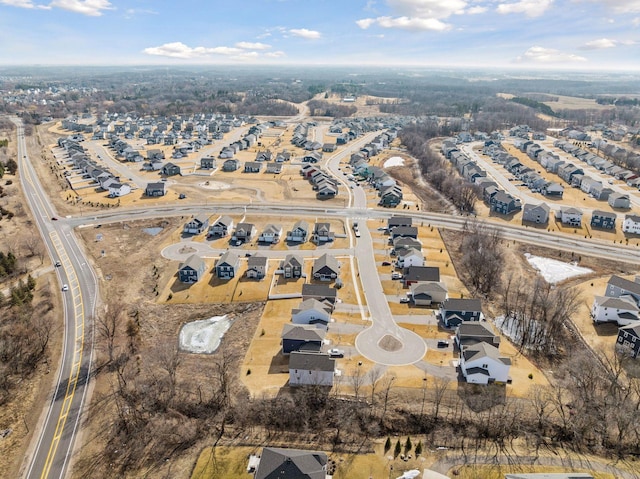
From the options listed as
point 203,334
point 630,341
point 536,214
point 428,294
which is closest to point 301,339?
point 203,334

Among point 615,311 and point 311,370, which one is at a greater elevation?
point 615,311

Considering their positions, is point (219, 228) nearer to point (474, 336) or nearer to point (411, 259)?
point (411, 259)

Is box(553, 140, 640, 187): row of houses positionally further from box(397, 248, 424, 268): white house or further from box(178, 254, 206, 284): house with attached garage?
box(178, 254, 206, 284): house with attached garage

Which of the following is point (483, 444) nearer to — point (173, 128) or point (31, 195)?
point (31, 195)

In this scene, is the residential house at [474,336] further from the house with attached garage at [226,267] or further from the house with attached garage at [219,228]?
the house with attached garage at [219,228]

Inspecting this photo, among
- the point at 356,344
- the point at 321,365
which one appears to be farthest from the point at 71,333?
the point at 356,344
